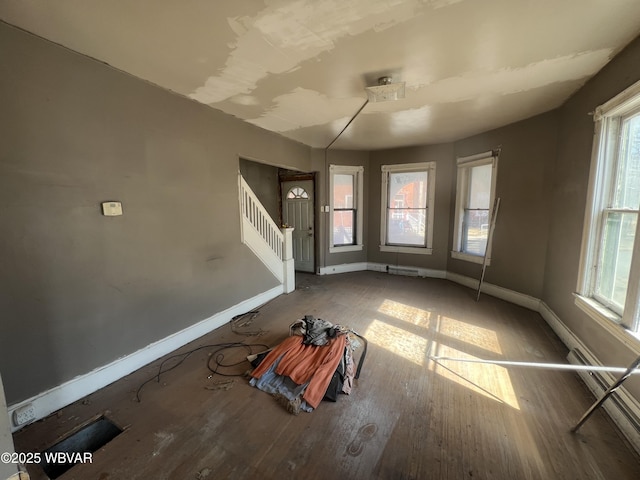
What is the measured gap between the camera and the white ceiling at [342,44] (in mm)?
1526

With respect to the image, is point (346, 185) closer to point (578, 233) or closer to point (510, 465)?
point (578, 233)

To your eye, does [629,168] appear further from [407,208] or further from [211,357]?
[211,357]

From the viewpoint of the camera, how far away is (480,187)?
445 cm

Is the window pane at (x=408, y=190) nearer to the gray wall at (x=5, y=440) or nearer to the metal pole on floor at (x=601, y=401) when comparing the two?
the metal pole on floor at (x=601, y=401)

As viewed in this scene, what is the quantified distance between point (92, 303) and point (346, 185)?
4.62 meters

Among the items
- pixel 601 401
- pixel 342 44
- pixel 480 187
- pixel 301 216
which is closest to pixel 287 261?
pixel 301 216

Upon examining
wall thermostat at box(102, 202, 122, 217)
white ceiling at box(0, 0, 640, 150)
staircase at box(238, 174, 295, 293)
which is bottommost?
staircase at box(238, 174, 295, 293)

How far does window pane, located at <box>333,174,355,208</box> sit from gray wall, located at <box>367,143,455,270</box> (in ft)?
1.43

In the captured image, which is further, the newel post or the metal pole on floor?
the newel post

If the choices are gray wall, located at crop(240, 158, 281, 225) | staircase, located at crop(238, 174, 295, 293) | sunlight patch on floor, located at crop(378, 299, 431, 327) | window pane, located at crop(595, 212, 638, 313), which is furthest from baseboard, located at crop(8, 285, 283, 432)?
window pane, located at crop(595, 212, 638, 313)

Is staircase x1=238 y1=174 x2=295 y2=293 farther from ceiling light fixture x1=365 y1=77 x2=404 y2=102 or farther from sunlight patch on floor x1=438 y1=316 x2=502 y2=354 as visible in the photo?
sunlight patch on floor x1=438 y1=316 x2=502 y2=354

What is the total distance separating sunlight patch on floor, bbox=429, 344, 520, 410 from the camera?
204 centimetres

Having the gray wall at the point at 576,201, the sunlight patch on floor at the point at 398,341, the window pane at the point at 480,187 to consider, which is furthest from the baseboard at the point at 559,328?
the window pane at the point at 480,187

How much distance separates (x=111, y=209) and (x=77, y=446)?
5.48 ft
